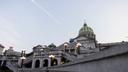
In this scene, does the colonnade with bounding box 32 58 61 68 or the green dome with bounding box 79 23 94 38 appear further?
the green dome with bounding box 79 23 94 38

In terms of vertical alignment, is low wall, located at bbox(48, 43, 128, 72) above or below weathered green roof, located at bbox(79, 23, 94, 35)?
below

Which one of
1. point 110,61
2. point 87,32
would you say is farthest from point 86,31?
point 110,61

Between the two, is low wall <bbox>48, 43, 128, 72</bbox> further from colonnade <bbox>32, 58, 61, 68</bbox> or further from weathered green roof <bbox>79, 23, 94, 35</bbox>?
weathered green roof <bbox>79, 23, 94, 35</bbox>

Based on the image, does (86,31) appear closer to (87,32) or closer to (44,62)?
(87,32)

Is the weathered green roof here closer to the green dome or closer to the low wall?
the green dome

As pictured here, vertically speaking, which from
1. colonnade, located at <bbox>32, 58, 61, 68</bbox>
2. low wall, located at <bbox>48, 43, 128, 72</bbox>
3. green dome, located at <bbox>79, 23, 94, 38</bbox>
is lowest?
colonnade, located at <bbox>32, 58, 61, 68</bbox>

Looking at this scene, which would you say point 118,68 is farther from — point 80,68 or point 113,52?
point 80,68

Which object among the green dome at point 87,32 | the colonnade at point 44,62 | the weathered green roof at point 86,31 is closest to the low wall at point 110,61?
the colonnade at point 44,62

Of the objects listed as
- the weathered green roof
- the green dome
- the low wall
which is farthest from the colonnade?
the low wall

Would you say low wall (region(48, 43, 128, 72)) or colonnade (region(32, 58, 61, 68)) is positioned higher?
low wall (region(48, 43, 128, 72))

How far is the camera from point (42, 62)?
41.6 metres

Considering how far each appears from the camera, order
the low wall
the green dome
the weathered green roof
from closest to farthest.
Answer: the low wall < the green dome < the weathered green roof

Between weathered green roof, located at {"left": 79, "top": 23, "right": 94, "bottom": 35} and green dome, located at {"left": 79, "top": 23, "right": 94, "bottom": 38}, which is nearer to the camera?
green dome, located at {"left": 79, "top": 23, "right": 94, "bottom": 38}

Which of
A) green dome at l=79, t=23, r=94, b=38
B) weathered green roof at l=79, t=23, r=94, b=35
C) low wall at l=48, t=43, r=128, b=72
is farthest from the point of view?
weathered green roof at l=79, t=23, r=94, b=35
